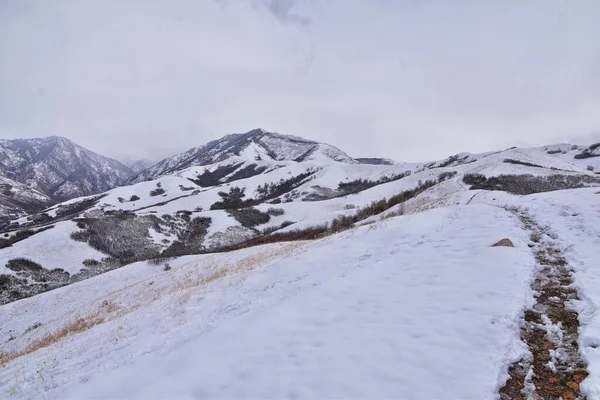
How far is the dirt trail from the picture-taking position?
15.2ft

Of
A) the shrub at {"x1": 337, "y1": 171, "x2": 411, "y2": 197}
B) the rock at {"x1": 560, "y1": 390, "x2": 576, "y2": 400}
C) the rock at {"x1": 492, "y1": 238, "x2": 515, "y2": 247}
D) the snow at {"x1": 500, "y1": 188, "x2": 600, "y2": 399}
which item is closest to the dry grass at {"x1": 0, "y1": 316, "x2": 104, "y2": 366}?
Result: the rock at {"x1": 560, "y1": 390, "x2": 576, "y2": 400}

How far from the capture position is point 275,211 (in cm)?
7388

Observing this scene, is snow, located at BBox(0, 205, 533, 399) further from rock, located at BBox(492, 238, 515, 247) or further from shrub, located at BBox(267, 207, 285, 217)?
shrub, located at BBox(267, 207, 285, 217)

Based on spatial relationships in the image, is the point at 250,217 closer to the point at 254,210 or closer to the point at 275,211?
the point at 254,210

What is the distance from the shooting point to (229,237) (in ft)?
207

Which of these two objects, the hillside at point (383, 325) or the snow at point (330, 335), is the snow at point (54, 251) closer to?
the hillside at point (383, 325)

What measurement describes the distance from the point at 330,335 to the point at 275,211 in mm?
67453

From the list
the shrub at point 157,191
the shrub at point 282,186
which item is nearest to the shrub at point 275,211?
the shrub at point 282,186

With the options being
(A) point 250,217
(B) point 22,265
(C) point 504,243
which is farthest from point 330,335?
(A) point 250,217

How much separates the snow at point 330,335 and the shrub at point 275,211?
58.7 m

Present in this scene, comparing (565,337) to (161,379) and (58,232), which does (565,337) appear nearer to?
(161,379)

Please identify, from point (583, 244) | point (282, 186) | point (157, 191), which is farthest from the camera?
point (157, 191)

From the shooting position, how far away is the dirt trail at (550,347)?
464cm

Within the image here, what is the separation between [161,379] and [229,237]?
191 ft
